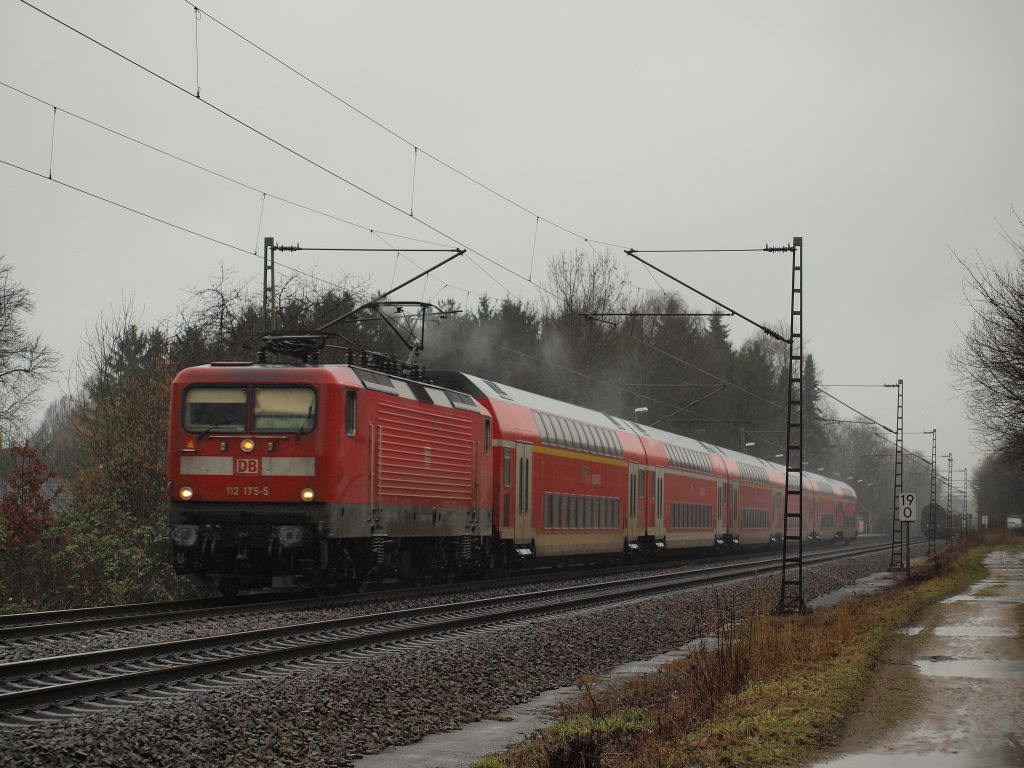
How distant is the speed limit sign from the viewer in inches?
1400

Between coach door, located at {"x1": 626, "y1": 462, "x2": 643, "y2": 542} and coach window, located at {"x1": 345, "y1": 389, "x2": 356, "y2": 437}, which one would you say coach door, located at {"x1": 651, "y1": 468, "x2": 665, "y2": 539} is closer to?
coach door, located at {"x1": 626, "y1": 462, "x2": 643, "y2": 542}

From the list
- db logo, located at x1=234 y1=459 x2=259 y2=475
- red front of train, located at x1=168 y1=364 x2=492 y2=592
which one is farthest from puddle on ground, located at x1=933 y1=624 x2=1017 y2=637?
db logo, located at x1=234 y1=459 x2=259 y2=475

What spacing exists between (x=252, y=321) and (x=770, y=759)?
28778 millimetres

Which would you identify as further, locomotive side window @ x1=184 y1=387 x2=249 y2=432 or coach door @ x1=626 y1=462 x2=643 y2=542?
coach door @ x1=626 y1=462 x2=643 y2=542

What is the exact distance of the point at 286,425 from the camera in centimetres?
1947

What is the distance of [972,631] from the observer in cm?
1769

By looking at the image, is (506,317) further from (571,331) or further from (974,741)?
(974,741)

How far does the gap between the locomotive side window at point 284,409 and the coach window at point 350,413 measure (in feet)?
1.75

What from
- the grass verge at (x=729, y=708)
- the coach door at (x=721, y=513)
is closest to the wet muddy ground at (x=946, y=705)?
the grass verge at (x=729, y=708)

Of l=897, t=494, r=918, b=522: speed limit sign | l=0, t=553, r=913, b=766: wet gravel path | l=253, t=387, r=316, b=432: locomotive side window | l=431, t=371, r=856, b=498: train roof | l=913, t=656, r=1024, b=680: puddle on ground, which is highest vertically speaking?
l=431, t=371, r=856, b=498: train roof

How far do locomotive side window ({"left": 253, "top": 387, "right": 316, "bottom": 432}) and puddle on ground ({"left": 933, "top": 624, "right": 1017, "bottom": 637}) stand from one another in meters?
9.40

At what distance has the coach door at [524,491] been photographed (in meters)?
28.1

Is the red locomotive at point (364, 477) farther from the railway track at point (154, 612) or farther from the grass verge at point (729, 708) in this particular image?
the grass verge at point (729, 708)

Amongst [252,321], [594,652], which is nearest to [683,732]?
[594,652]
